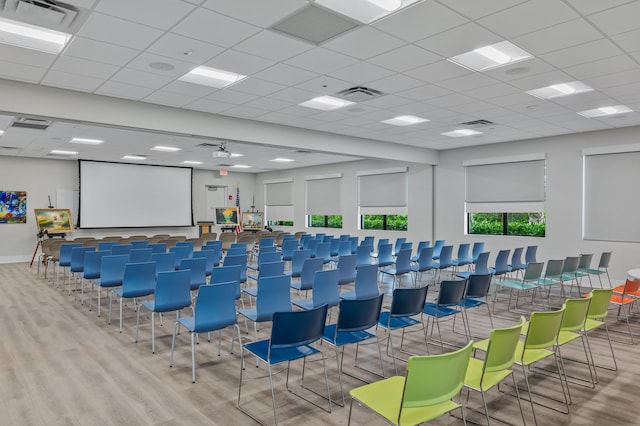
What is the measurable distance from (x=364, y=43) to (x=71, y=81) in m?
4.46

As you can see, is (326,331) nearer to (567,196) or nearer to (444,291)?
(444,291)

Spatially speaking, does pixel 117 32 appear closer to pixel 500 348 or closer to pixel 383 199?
pixel 500 348

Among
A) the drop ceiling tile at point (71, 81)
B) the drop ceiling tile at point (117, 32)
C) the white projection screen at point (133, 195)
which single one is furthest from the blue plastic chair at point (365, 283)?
the white projection screen at point (133, 195)

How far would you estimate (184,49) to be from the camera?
490 cm

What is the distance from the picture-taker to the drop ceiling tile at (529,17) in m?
3.83

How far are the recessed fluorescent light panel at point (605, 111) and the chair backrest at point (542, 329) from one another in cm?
594

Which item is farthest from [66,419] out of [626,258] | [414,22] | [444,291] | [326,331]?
[626,258]

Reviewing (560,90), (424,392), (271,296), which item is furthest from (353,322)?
(560,90)

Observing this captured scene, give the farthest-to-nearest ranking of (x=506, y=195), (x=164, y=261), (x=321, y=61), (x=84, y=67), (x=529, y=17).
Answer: (x=506, y=195), (x=164, y=261), (x=84, y=67), (x=321, y=61), (x=529, y=17)

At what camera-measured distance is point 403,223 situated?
1442 cm

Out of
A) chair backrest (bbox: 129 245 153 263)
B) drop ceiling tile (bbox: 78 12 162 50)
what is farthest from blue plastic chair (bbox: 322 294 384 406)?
chair backrest (bbox: 129 245 153 263)

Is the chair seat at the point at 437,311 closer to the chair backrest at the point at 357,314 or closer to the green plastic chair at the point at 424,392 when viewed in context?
the chair backrest at the point at 357,314

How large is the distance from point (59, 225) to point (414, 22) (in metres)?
14.5

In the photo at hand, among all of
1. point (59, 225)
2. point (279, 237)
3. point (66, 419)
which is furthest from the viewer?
point (59, 225)
